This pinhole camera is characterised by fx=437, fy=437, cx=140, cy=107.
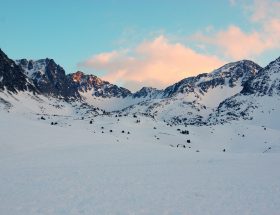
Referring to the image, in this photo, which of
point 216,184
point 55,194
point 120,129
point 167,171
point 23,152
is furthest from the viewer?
point 120,129

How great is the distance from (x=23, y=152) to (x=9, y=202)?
21562 mm

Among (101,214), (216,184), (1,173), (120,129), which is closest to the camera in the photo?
(101,214)

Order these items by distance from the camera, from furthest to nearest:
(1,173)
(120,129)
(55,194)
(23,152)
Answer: (120,129) → (23,152) → (1,173) → (55,194)

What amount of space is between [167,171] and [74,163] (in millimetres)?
8752

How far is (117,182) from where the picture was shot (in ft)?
94.5

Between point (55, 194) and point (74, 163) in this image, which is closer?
point (55, 194)

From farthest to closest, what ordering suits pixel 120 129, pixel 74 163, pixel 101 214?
1. pixel 120 129
2. pixel 74 163
3. pixel 101 214

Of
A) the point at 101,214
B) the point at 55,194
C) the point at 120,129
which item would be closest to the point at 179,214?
the point at 101,214

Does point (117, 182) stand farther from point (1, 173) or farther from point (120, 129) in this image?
point (120, 129)

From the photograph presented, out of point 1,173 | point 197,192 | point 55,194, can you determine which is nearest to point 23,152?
point 1,173

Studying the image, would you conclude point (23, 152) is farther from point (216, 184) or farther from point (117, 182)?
point (216, 184)

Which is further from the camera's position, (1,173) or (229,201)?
(1,173)

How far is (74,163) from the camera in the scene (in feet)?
125

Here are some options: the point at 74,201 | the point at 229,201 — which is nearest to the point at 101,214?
the point at 74,201
